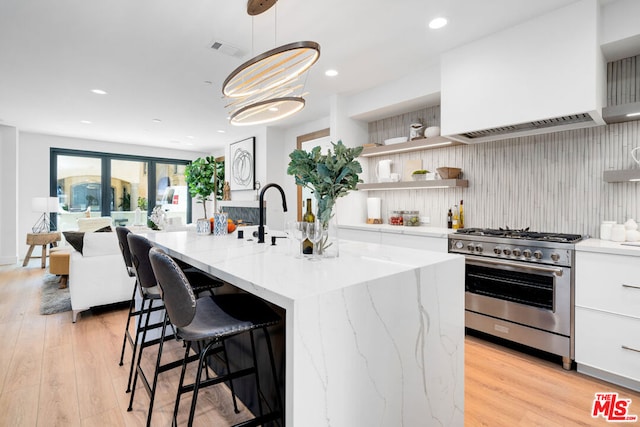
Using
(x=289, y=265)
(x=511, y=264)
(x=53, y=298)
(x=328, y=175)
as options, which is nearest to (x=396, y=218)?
(x=511, y=264)

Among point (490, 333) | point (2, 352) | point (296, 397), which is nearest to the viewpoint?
point (296, 397)

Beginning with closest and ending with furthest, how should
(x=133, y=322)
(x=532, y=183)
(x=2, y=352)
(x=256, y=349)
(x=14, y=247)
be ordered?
(x=256, y=349), (x=2, y=352), (x=532, y=183), (x=133, y=322), (x=14, y=247)

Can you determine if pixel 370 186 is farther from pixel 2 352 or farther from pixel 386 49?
pixel 2 352

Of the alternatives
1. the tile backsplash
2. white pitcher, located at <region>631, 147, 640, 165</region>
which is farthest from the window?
white pitcher, located at <region>631, 147, 640, 165</region>

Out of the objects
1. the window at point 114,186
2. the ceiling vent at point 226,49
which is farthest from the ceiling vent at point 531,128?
the window at point 114,186

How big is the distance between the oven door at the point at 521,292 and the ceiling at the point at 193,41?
1.91m

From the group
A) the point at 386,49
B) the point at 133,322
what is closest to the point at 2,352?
the point at 133,322

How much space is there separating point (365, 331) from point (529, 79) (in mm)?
2475

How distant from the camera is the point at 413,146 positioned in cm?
358

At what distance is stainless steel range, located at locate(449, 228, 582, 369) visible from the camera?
2.37 m

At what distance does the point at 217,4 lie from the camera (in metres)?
2.32

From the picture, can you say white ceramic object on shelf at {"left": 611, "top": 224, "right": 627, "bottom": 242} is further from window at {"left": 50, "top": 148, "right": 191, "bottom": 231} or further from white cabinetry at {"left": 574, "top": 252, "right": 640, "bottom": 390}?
window at {"left": 50, "top": 148, "right": 191, "bottom": 231}

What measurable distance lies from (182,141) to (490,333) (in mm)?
7066

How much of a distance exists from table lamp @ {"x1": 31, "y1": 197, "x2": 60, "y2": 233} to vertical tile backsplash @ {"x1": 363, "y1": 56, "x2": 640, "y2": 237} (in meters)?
6.52
